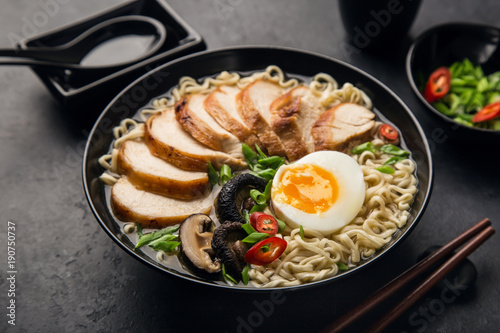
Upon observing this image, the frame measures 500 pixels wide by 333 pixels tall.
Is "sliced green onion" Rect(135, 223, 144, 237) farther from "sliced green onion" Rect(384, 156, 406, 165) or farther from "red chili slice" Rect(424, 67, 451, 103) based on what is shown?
"red chili slice" Rect(424, 67, 451, 103)

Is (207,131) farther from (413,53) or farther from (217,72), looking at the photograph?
(413,53)

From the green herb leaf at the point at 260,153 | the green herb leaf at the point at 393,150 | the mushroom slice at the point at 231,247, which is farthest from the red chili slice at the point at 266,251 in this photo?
the green herb leaf at the point at 393,150

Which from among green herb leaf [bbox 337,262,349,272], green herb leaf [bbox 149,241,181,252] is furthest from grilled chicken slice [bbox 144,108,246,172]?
green herb leaf [bbox 337,262,349,272]

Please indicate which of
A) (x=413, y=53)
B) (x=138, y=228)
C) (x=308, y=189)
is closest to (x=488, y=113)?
(x=413, y=53)

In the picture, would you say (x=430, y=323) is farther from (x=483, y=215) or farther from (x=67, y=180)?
(x=67, y=180)

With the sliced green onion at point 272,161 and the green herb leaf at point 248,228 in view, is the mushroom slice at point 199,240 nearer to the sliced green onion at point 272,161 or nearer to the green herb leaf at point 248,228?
the green herb leaf at point 248,228

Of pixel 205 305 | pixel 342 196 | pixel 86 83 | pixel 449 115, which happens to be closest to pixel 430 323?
pixel 342 196
